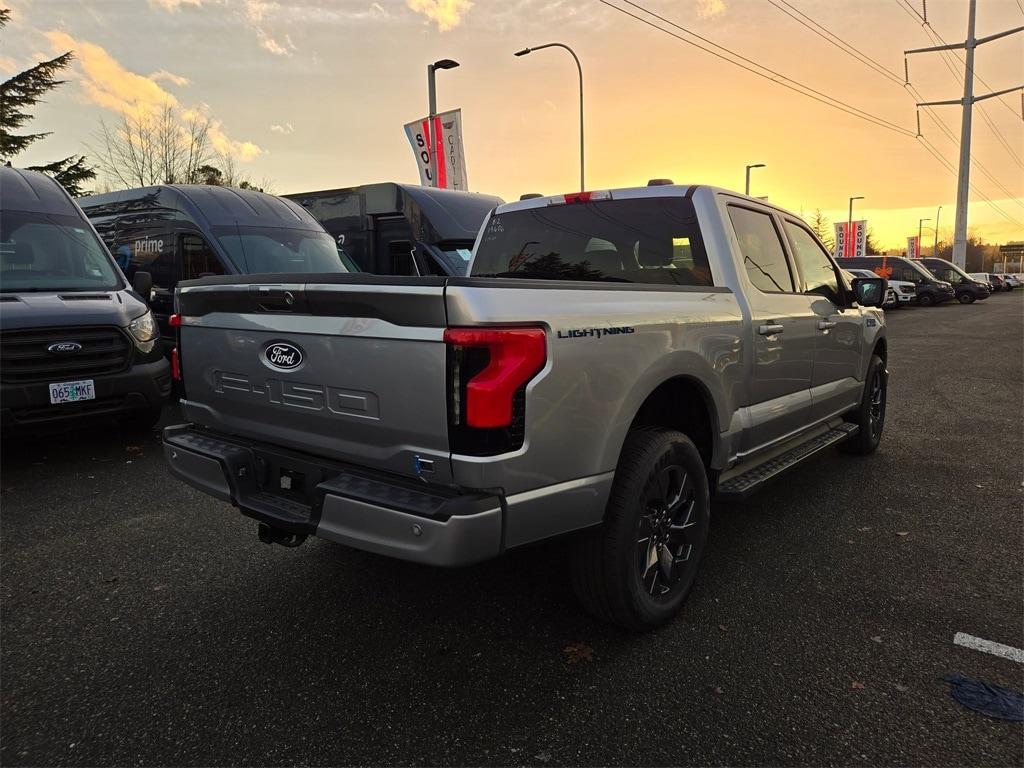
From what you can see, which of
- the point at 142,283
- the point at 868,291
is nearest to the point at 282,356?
the point at 868,291

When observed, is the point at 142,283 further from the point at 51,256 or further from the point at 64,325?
the point at 64,325

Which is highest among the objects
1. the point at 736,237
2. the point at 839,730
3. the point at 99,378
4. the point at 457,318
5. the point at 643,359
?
the point at 736,237

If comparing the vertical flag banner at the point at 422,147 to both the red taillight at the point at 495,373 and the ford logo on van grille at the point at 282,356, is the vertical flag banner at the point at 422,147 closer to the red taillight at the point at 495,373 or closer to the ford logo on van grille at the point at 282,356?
the ford logo on van grille at the point at 282,356

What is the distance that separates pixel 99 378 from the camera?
5605mm

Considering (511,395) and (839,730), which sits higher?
(511,395)

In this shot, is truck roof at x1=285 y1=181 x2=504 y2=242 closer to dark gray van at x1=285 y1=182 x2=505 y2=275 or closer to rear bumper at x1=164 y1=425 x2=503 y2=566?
dark gray van at x1=285 y1=182 x2=505 y2=275

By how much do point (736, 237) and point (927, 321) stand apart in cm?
2153

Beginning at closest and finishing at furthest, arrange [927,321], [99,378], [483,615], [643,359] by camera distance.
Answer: [643,359] < [483,615] < [99,378] < [927,321]

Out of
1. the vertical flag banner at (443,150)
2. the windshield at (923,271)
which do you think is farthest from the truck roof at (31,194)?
the windshield at (923,271)

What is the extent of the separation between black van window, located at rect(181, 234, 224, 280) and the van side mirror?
135 inches

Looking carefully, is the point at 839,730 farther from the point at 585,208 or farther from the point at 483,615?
the point at 585,208

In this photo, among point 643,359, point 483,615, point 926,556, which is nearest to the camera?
point 643,359

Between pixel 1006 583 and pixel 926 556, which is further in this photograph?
pixel 926 556

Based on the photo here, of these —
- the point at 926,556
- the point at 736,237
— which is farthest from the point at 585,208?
the point at 926,556
